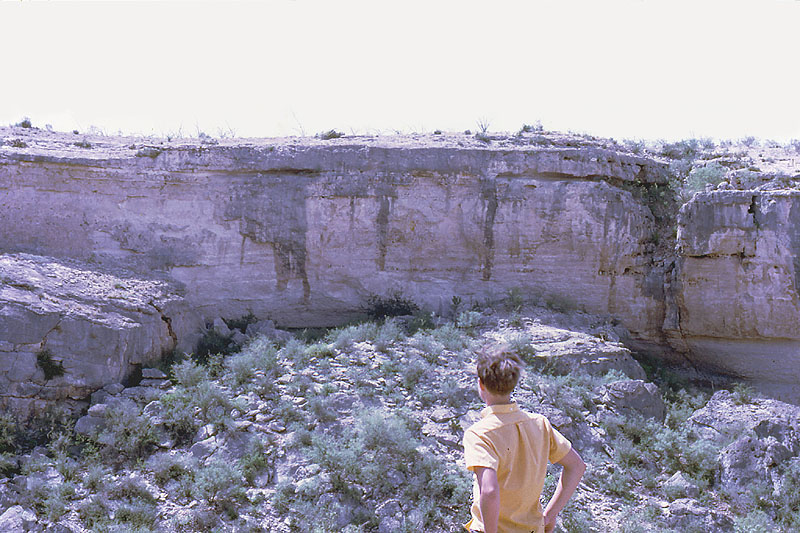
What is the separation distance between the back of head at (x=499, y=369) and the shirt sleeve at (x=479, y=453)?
0.20 metres

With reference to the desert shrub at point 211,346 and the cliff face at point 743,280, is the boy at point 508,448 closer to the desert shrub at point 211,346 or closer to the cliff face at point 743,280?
the desert shrub at point 211,346

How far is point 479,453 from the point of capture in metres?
2.44

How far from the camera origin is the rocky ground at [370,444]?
5648mm

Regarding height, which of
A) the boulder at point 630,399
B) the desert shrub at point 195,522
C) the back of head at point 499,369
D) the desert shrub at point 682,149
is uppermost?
the desert shrub at point 682,149

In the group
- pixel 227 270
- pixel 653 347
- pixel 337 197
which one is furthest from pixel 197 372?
pixel 653 347

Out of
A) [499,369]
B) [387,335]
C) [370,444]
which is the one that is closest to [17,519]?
[370,444]

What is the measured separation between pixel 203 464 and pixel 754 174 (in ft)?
26.7

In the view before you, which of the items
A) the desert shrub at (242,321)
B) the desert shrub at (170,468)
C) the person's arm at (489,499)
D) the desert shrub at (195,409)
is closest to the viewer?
the person's arm at (489,499)

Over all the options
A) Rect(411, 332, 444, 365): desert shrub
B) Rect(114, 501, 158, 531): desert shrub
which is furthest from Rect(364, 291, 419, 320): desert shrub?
Rect(114, 501, 158, 531): desert shrub

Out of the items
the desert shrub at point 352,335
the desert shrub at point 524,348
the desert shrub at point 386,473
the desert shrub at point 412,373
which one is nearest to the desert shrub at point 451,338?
the desert shrub at point 524,348

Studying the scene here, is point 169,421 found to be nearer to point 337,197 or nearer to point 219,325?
point 219,325

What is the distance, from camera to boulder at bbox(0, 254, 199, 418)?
6.76m

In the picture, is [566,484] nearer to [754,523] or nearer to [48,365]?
[754,523]

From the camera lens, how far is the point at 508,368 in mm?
2502
